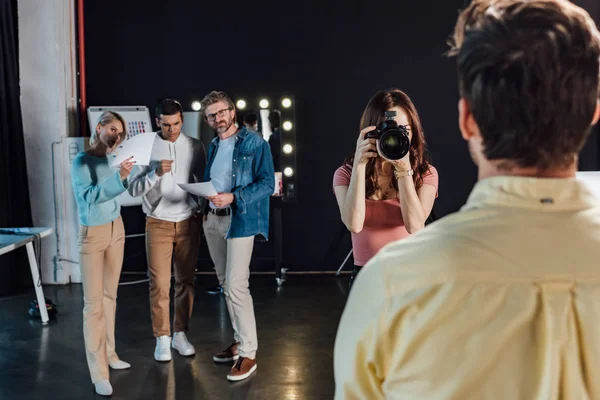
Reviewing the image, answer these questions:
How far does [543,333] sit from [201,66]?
5.71 metres

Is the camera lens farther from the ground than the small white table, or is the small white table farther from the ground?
the camera lens

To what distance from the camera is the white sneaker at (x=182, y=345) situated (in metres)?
3.89

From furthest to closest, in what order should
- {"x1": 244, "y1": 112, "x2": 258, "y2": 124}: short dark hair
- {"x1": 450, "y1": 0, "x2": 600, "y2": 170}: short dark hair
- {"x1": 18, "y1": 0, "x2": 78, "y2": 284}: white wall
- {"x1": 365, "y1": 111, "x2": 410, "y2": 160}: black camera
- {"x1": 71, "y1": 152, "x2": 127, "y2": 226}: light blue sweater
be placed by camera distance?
{"x1": 244, "y1": 112, "x2": 258, "y2": 124}: short dark hair < {"x1": 18, "y1": 0, "x2": 78, "y2": 284}: white wall < {"x1": 71, "y1": 152, "x2": 127, "y2": 226}: light blue sweater < {"x1": 365, "y1": 111, "x2": 410, "y2": 160}: black camera < {"x1": 450, "y1": 0, "x2": 600, "y2": 170}: short dark hair

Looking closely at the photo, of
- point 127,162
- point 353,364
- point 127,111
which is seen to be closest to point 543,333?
point 353,364

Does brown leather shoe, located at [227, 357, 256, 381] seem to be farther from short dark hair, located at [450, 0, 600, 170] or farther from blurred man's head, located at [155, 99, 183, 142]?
short dark hair, located at [450, 0, 600, 170]

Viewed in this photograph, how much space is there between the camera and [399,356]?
2.43 ft

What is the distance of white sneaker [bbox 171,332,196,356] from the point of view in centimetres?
389

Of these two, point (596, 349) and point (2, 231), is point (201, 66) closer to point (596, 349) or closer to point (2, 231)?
point (2, 231)

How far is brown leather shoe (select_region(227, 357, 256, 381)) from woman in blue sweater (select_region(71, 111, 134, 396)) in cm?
60

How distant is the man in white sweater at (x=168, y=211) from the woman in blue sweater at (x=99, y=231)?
292 millimetres

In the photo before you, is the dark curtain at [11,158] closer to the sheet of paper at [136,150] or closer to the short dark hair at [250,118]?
the short dark hair at [250,118]

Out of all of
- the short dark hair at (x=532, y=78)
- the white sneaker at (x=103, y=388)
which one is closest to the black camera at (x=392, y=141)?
the short dark hair at (x=532, y=78)

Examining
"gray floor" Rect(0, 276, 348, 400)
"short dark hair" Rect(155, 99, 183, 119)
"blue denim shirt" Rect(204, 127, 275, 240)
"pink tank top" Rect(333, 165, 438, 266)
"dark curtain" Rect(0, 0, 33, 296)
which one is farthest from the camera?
"dark curtain" Rect(0, 0, 33, 296)

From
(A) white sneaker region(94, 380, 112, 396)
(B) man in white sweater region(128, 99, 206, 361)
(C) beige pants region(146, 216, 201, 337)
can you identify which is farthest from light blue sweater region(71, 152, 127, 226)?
(A) white sneaker region(94, 380, 112, 396)
